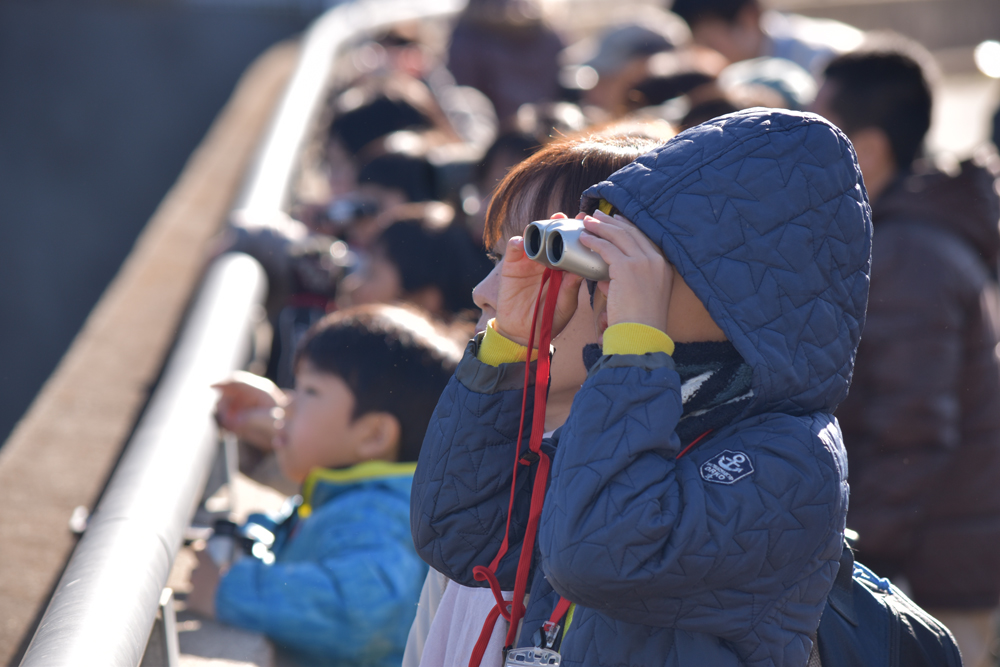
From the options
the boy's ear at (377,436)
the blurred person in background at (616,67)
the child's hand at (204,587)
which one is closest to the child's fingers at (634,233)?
the boy's ear at (377,436)

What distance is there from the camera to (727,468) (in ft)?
4.24

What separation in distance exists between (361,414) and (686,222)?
1.27 m

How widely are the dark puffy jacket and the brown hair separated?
141cm

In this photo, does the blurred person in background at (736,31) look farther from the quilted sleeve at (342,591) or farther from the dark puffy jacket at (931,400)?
the quilted sleeve at (342,591)

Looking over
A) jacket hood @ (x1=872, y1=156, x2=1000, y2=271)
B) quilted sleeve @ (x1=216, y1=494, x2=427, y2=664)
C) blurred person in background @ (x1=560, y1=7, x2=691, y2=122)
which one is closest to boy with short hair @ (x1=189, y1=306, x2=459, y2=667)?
quilted sleeve @ (x1=216, y1=494, x2=427, y2=664)

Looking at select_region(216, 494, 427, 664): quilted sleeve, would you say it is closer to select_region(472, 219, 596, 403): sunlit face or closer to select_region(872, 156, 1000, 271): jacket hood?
select_region(472, 219, 596, 403): sunlit face

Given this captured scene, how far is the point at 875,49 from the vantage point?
3.44 metres

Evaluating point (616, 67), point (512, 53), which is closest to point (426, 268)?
point (616, 67)

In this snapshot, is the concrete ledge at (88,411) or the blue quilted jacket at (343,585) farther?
the concrete ledge at (88,411)

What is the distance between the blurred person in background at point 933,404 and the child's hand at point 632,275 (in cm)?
174

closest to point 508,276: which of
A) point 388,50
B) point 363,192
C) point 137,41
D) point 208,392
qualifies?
point 208,392

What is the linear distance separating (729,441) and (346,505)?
116 cm

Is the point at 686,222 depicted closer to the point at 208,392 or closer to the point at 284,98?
the point at 208,392

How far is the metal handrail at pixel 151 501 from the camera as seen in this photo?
1482mm
